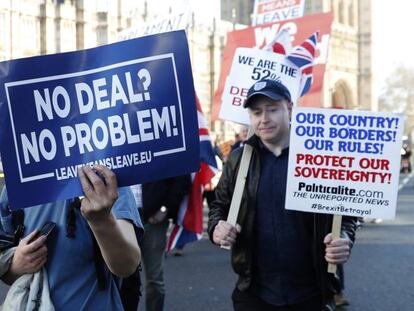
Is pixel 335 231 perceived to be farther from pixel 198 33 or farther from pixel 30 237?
pixel 198 33

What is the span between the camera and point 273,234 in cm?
293

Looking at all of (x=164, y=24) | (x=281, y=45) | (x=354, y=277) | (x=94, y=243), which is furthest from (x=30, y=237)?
(x=354, y=277)

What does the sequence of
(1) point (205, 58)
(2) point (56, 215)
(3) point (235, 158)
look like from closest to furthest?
1. (2) point (56, 215)
2. (3) point (235, 158)
3. (1) point (205, 58)

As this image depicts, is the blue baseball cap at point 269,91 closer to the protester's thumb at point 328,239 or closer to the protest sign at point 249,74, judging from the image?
the protester's thumb at point 328,239

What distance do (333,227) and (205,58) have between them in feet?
179

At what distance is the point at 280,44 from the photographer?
583cm

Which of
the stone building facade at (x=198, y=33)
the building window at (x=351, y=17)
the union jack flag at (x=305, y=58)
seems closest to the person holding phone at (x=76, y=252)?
the union jack flag at (x=305, y=58)

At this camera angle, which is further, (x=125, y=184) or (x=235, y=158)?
(x=235, y=158)

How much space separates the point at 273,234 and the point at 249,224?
12 cm

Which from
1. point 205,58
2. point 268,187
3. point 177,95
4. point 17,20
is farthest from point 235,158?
point 205,58

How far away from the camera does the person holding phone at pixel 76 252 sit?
6.46ft

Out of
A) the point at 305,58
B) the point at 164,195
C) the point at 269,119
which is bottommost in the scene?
the point at 164,195

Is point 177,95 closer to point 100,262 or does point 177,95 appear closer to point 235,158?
point 100,262

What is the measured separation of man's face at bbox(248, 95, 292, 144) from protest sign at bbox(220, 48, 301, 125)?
62.6 inches
